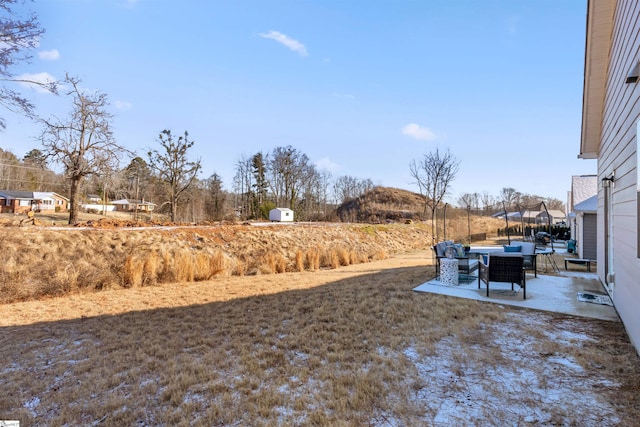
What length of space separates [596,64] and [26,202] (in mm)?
41010

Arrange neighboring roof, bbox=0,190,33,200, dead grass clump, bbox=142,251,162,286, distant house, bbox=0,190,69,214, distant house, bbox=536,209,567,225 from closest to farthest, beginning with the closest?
dead grass clump, bbox=142,251,162,286
distant house, bbox=536,209,567,225
distant house, bbox=0,190,69,214
neighboring roof, bbox=0,190,33,200

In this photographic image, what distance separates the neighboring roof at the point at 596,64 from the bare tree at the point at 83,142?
15.2m

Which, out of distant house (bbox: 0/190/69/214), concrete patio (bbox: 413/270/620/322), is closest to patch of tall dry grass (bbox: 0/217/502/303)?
concrete patio (bbox: 413/270/620/322)

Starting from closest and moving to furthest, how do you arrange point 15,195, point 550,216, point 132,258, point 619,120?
1. point 619,120
2. point 132,258
3. point 550,216
4. point 15,195

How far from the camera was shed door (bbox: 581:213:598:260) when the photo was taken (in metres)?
10.3

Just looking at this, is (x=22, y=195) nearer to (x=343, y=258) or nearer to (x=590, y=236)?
(x=343, y=258)

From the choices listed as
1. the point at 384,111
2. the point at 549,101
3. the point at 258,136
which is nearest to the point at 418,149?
the point at 384,111

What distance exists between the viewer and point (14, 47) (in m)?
6.13

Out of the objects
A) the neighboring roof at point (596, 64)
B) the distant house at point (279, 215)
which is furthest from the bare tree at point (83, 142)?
the neighboring roof at point (596, 64)

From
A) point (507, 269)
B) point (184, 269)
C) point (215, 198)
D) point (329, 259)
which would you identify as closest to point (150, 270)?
point (184, 269)

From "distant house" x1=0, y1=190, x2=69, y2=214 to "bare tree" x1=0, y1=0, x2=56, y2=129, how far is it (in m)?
28.4

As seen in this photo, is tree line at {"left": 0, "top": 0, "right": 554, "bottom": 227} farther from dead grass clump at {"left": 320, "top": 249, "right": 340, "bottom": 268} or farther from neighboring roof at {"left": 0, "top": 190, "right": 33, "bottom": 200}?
dead grass clump at {"left": 320, "top": 249, "right": 340, "bottom": 268}

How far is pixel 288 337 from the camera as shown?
11.6 feet

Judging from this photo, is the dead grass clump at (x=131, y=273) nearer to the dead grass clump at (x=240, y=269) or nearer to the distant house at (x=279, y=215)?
the dead grass clump at (x=240, y=269)
